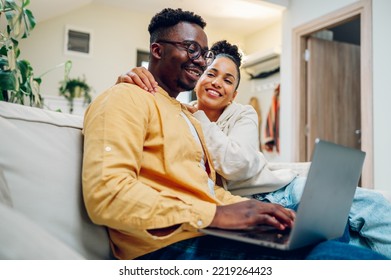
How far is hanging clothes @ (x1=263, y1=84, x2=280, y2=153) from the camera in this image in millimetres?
4738

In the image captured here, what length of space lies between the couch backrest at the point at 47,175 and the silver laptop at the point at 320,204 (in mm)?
298

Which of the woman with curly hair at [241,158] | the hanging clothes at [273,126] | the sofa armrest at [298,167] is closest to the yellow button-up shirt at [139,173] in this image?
the woman with curly hair at [241,158]

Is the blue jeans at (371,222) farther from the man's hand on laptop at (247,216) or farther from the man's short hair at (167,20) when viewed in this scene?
the man's short hair at (167,20)

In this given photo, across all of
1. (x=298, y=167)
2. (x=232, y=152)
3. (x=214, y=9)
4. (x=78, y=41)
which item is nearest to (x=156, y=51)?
(x=232, y=152)

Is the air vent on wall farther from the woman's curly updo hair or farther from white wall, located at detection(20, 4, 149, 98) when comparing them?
the woman's curly updo hair

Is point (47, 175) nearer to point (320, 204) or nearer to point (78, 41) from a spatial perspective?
point (320, 204)

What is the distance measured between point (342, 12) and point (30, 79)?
2.82 m

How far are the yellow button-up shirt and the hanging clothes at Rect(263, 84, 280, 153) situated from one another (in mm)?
3774

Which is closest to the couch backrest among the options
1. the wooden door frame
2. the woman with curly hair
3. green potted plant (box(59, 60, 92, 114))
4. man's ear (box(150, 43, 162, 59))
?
the woman with curly hair

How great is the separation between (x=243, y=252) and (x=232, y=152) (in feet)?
1.50

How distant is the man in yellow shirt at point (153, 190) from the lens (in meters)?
0.80

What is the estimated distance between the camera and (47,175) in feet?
2.85
